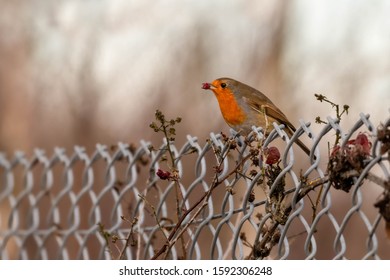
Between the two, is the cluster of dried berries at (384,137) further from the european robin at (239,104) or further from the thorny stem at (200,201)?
the european robin at (239,104)

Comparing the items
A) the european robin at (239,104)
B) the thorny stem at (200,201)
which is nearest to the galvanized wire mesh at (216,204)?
the thorny stem at (200,201)

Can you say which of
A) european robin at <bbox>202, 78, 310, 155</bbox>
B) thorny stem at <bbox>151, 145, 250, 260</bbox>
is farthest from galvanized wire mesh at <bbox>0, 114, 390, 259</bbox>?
european robin at <bbox>202, 78, 310, 155</bbox>

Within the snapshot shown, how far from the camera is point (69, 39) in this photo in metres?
8.73

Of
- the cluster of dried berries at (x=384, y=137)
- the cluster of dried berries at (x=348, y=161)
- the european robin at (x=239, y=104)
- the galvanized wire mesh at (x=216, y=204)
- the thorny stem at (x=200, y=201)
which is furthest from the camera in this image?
the european robin at (x=239, y=104)

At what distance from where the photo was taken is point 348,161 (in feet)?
6.68

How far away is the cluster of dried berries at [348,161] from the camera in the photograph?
2018mm

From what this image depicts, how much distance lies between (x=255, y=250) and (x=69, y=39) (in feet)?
21.6

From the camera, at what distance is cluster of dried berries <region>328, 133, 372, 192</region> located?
2.02 metres

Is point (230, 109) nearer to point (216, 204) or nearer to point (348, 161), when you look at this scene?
point (216, 204)

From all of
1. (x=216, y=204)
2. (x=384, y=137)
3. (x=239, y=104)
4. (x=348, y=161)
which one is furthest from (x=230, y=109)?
(x=384, y=137)

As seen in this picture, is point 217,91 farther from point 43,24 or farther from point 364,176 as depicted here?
point 43,24

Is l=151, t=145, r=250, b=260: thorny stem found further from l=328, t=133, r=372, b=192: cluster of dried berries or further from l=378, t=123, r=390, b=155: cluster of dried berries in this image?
l=378, t=123, r=390, b=155: cluster of dried berries

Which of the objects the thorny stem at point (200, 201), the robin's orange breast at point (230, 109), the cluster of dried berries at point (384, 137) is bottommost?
the cluster of dried berries at point (384, 137)
